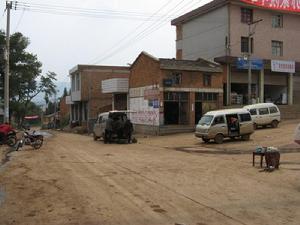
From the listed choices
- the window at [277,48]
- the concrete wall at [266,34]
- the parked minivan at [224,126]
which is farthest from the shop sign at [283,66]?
the parked minivan at [224,126]

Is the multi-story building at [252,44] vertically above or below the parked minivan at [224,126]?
above

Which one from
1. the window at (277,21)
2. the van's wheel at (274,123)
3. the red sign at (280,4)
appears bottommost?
the van's wheel at (274,123)

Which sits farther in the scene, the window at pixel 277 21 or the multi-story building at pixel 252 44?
the window at pixel 277 21

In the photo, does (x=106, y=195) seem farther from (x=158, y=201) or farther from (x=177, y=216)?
(x=177, y=216)

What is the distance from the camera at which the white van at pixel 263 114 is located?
39500 millimetres

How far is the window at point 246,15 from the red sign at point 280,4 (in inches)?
49.4

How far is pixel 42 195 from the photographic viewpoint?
1167 cm

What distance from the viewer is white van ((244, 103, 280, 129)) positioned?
39.5 m

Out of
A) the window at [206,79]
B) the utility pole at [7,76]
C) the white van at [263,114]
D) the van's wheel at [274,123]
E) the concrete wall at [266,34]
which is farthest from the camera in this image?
the concrete wall at [266,34]

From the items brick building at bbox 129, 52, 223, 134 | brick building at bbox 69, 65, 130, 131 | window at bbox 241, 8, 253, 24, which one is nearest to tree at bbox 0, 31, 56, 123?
brick building at bbox 69, 65, 130, 131

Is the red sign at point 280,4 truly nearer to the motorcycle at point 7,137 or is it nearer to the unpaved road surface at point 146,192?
the motorcycle at point 7,137

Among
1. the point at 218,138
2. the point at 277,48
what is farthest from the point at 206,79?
Result: the point at 218,138

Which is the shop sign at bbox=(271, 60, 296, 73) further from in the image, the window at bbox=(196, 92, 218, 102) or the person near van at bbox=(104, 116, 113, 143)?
the person near van at bbox=(104, 116, 113, 143)

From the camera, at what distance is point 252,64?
50125 millimetres
